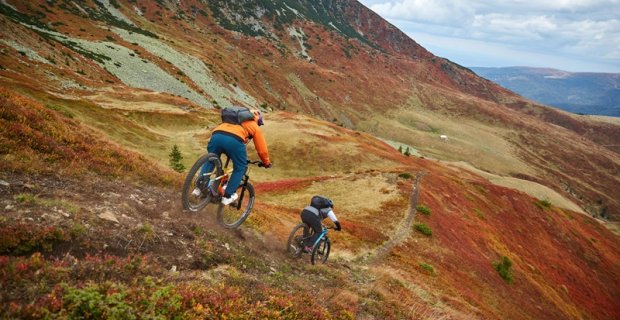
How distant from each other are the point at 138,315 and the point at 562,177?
176 meters

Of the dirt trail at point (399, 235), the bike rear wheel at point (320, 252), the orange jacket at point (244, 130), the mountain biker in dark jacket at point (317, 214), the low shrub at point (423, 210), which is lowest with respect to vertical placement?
the dirt trail at point (399, 235)

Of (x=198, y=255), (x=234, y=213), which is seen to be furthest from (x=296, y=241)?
(x=198, y=255)

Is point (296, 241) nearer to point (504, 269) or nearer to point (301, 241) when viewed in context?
point (301, 241)

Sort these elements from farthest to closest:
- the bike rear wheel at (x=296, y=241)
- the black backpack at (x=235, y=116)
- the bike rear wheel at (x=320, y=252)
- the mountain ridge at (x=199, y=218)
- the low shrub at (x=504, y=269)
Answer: the low shrub at (x=504, y=269), the bike rear wheel at (x=320, y=252), the bike rear wheel at (x=296, y=241), the black backpack at (x=235, y=116), the mountain ridge at (x=199, y=218)

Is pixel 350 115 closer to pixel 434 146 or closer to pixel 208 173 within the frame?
pixel 434 146

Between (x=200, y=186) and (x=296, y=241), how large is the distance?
5285 millimetres

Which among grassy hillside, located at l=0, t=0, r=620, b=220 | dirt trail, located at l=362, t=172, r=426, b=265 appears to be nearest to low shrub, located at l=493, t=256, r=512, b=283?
dirt trail, located at l=362, t=172, r=426, b=265

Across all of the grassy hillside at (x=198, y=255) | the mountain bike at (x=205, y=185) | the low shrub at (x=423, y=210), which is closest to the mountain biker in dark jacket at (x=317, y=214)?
the grassy hillside at (x=198, y=255)

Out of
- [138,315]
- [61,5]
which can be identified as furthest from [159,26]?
[138,315]

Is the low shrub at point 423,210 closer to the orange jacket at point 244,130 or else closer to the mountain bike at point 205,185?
the mountain bike at point 205,185

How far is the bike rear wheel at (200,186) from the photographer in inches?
421

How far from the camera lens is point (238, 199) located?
12.7m

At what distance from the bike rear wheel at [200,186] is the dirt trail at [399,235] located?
476 inches

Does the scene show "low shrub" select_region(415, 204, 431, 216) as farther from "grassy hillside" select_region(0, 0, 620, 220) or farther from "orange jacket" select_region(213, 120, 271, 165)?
"orange jacket" select_region(213, 120, 271, 165)
